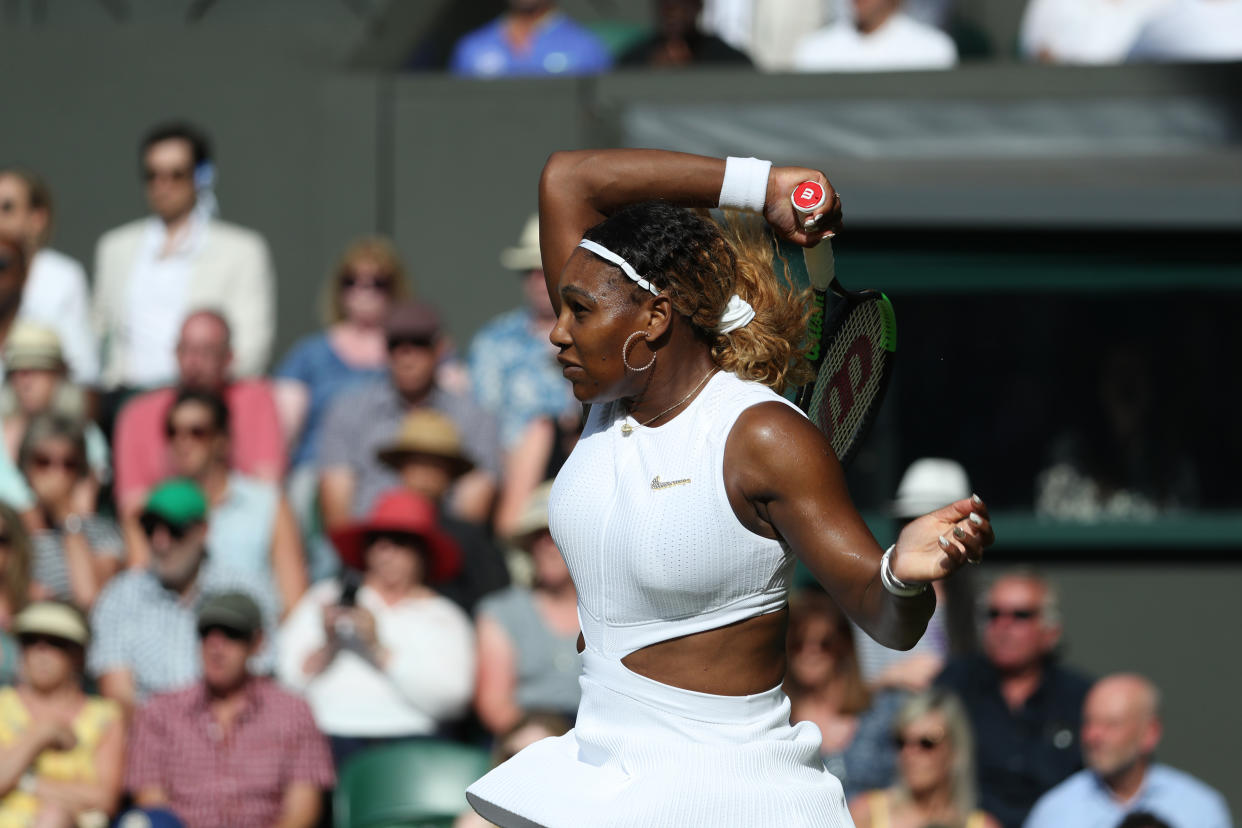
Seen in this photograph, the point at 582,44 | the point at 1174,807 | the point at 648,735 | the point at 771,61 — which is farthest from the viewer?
the point at 771,61

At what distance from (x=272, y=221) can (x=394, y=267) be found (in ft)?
7.48

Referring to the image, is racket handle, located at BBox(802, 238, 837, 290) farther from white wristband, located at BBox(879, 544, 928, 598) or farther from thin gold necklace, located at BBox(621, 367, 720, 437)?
white wristband, located at BBox(879, 544, 928, 598)

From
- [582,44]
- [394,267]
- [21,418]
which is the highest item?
[582,44]

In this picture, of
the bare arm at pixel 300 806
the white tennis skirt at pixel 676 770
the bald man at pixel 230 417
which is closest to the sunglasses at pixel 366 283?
the bald man at pixel 230 417

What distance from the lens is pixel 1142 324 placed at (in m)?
8.45

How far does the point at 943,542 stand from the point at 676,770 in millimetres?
683

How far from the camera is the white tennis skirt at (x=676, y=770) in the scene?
323cm

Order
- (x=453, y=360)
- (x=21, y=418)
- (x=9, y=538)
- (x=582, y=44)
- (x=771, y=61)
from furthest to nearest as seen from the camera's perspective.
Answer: (x=771, y=61), (x=582, y=44), (x=453, y=360), (x=21, y=418), (x=9, y=538)

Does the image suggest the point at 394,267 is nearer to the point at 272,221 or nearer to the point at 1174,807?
the point at 272,221

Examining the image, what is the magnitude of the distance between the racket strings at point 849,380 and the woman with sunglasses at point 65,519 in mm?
4411

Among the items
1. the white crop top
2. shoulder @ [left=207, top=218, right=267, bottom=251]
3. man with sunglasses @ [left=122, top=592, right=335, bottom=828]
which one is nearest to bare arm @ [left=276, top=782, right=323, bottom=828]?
man with sunglasses @ [left=122, top=592, right=335, bottom=828]

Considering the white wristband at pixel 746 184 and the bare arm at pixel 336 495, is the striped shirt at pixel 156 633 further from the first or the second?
the white wristband at pixel 746 184

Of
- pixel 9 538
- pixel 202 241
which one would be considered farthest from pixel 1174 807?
pixel 202 241

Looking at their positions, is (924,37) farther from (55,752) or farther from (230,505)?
(55,752)
